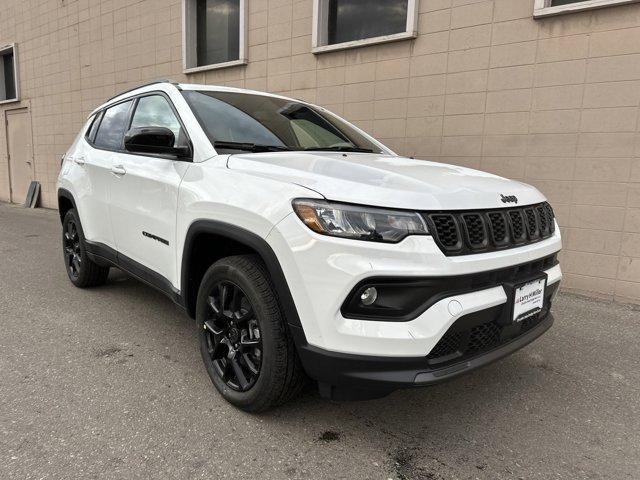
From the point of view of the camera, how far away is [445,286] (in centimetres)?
201

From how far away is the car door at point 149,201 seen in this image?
2.99m

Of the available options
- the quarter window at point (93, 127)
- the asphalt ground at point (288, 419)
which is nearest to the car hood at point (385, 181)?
the asphalt ground at point (288, 419)

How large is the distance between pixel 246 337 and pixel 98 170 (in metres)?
2.32

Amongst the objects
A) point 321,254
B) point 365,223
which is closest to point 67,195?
point 321,254

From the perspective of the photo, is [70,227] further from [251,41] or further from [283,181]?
[251,41]

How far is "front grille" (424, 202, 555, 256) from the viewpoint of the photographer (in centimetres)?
207

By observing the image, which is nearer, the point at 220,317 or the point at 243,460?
the point at 243,460

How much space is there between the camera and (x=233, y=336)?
262cm

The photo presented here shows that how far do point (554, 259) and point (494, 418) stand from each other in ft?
3.13

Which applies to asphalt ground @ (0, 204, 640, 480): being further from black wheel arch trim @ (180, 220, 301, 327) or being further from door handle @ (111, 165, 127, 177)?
door handle @ (111, 165, 127, 177)

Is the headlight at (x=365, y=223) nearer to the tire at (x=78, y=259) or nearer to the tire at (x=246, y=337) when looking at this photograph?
the tire at (x=246, y=337)

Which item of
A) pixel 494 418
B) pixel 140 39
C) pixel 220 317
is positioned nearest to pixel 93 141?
pixel 220 317

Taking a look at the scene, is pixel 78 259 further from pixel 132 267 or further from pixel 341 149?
pixel 341 149

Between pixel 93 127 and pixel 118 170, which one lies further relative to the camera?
pixel 93 127
